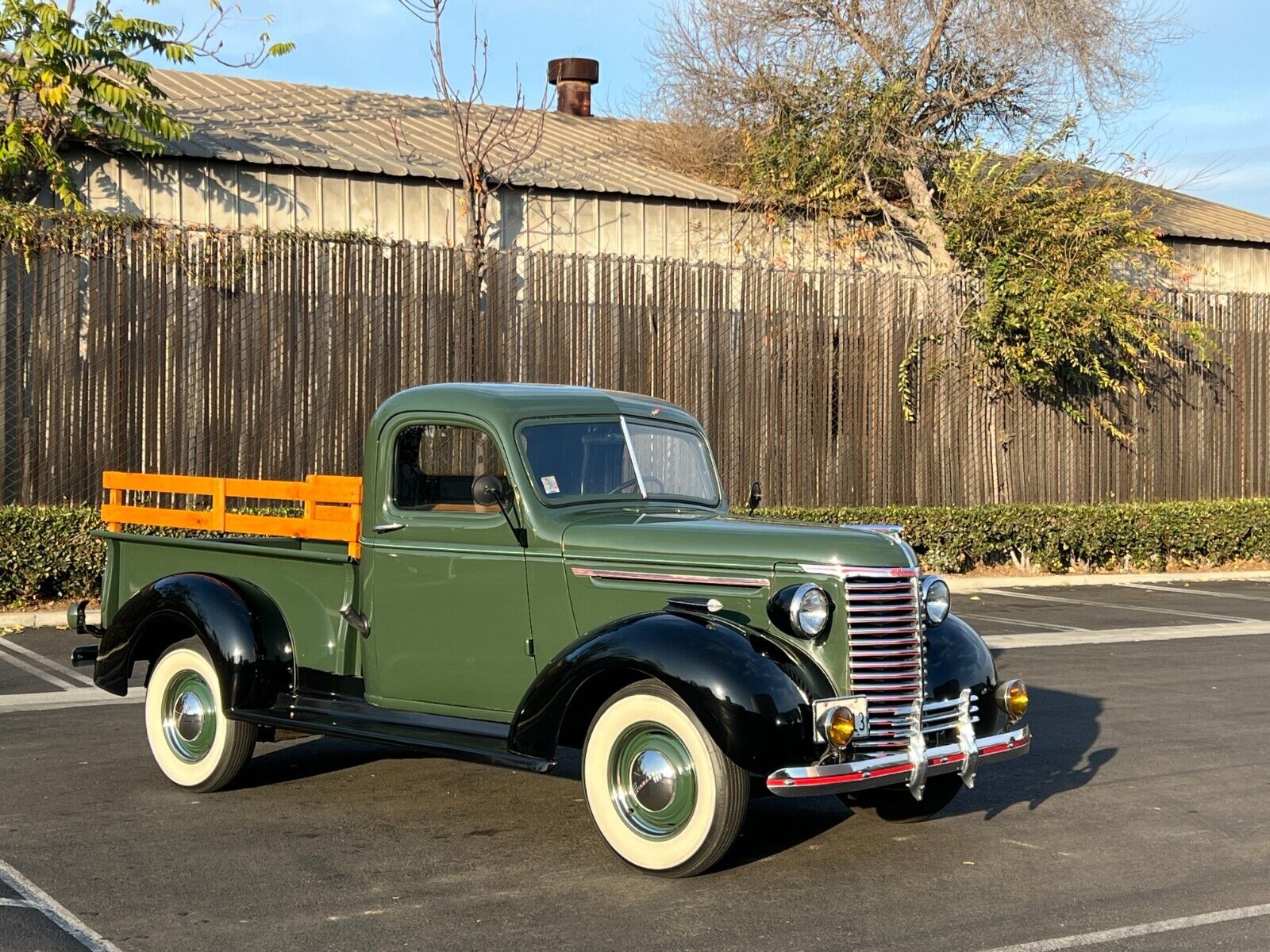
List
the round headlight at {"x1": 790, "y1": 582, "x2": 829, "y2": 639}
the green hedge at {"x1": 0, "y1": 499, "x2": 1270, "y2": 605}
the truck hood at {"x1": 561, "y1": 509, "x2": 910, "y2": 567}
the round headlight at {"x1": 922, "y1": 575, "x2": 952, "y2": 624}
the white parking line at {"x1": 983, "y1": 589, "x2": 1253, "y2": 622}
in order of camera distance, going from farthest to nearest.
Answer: the green hedge at {"x1": 0, "y1": 499, "x2": 1270, "y2": 605}
the white parking line at {"x1": 983, "y1": 589, "x2": 1253, "y2": 622}
the round headlight at {"x1": 922, "y1": 575, "x2": 952, "y2": 624}
the truck hood at {"x1": 561, "y1": 509, "x2": 910, "y2": 567}
the round headlight at {"x1": 790, "y1": 582, "x2": 829, "y2": 639}

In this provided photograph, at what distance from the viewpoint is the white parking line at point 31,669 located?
1024cm

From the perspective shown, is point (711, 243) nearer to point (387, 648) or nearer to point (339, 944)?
point (387, 648)

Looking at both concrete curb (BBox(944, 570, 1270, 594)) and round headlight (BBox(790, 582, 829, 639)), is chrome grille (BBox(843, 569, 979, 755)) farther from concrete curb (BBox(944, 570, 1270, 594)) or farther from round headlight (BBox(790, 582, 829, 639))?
concrete curb (BBox(944, 570, 1270, 594))

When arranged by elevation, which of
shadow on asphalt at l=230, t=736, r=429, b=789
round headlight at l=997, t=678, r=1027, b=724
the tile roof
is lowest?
shadow on asphalt at l=230, t=736, r=429, b=789

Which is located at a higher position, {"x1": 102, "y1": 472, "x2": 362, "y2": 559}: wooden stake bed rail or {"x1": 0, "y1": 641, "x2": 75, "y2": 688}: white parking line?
{"x1": 102, "y1": 472, "x2": 362, "y2": 559}: wooden stake bed rail

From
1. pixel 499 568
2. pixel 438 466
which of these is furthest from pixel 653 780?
pixel 438 466

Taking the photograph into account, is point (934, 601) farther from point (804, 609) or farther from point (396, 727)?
point (396, 727)

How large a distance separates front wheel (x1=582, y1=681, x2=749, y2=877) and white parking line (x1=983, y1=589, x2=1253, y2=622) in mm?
10854

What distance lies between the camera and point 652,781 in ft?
19.5

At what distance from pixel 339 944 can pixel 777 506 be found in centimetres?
1287

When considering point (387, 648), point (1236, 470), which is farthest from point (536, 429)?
point (1236, 470)

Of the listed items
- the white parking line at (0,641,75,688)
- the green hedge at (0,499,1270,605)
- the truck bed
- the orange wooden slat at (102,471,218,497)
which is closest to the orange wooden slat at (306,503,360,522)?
the truck bed

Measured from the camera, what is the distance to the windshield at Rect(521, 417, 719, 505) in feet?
22.4

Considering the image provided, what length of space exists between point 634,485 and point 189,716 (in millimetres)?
2471
